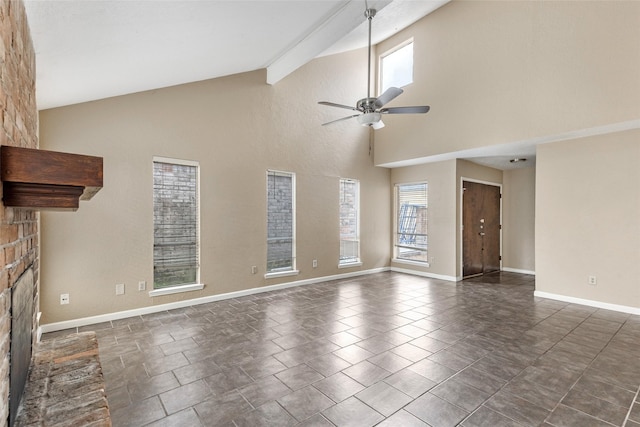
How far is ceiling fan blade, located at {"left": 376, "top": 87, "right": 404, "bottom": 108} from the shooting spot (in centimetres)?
334

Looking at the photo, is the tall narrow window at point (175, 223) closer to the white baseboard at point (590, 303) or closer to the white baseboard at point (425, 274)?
the white baseboard at point (425, 274)

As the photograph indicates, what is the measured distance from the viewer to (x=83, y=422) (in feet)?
5.32

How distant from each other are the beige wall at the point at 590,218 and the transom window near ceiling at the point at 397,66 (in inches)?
122

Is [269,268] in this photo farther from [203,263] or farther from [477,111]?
[477,111]

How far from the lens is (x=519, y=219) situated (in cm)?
733

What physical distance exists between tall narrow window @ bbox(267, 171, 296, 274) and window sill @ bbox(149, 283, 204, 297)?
1.26 meters

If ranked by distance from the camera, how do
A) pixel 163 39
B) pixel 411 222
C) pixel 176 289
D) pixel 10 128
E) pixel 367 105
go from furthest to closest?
pixel 411 222, pixel 176 289, pixel 367 105, pixel 163 39, pixel 10 128

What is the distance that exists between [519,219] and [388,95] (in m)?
5.72

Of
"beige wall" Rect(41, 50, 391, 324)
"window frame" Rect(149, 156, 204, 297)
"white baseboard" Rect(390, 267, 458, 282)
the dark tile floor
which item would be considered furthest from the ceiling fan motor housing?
"white baseboard" Rect(390, 267, 458, 282)

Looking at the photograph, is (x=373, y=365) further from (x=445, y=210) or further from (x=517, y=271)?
(x=517, y=271)

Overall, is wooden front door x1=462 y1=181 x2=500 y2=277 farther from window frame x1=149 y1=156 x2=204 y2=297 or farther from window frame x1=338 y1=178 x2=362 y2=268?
window frame x1=149 y1=156 x2=204 y2=297

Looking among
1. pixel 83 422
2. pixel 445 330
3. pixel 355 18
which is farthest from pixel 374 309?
pixel 355 18

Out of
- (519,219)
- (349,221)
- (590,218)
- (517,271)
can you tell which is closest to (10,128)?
(349,221)

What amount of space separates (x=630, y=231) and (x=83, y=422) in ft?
20.6
